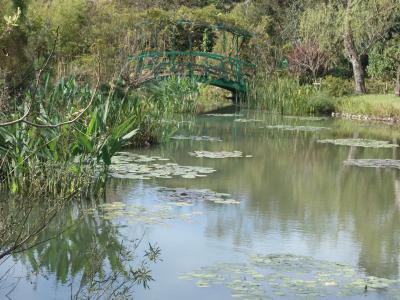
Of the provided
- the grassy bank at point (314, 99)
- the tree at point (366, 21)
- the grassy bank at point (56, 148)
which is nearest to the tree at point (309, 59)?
the tree at point (366, 21)

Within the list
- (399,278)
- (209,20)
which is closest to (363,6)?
(209,20)

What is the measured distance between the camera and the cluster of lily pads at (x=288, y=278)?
431 cm

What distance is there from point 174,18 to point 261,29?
2.79 m

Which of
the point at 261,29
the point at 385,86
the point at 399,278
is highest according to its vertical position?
the point at 261,29

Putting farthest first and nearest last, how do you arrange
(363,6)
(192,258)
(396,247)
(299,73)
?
(299,73) < (363,6) < (396,247) < (192,258)

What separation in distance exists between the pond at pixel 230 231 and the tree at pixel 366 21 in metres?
7.67

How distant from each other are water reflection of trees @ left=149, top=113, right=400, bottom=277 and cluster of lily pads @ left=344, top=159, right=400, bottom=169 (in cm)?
16

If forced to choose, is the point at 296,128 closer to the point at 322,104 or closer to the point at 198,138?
the point at 198,138

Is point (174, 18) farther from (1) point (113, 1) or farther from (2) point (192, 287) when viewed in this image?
(2) point (192, 287)

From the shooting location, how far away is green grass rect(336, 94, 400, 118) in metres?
15.4

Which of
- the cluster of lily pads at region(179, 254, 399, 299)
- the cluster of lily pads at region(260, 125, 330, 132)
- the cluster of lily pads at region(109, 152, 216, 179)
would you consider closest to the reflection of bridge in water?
the cluster of lily pads at region(260, 125, 330, 132)

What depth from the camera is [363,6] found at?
1731cm

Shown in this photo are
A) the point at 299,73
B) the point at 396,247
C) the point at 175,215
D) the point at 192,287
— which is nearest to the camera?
the point at 192,287

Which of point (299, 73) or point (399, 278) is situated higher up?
point (299, 73)
